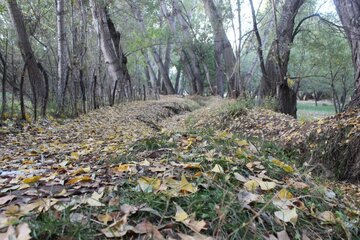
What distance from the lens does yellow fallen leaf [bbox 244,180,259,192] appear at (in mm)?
2047

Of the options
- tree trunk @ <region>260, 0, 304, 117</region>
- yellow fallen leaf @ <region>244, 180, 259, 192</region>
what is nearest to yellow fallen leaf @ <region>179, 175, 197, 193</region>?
Answer: yellow fallen leaf @ <region>244, 180, 259, 192</region>

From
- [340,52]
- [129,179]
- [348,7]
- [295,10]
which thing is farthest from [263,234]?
[340,52]

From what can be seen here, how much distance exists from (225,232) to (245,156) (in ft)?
3.89

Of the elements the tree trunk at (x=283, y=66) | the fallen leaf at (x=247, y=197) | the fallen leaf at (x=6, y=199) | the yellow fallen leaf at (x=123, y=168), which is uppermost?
the tree trunk at (x=283, y=66)

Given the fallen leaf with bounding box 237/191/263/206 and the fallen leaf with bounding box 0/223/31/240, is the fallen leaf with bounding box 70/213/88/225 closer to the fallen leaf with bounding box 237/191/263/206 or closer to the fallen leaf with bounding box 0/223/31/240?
the fallen leaf with bounding box 0/223/31/240

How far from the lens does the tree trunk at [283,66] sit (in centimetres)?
768

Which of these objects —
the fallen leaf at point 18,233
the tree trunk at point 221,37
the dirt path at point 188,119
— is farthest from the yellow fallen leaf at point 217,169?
the tree trunk at point 221,37

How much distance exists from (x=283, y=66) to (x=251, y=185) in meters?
5.90

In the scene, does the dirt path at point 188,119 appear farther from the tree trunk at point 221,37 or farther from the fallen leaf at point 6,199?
the fallen leaf at point 6,199

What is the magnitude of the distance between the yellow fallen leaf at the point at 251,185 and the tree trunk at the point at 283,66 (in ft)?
18.9

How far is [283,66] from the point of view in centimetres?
747

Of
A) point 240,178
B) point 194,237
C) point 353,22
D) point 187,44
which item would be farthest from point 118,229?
point 187,44

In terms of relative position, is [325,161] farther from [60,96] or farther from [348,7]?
[60,96]

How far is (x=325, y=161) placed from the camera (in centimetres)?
395
